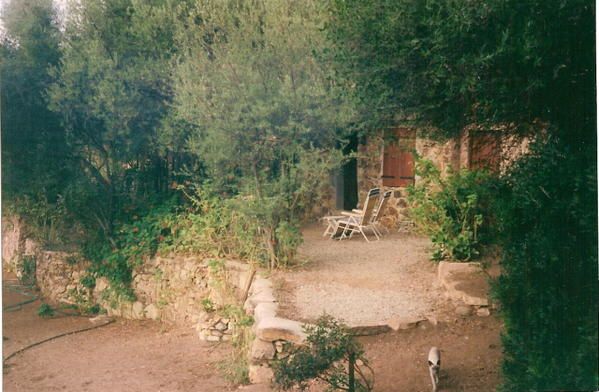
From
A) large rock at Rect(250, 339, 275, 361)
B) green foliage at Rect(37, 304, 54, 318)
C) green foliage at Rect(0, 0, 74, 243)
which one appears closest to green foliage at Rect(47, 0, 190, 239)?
green foliage at Rect(0, 0, 74, 243)

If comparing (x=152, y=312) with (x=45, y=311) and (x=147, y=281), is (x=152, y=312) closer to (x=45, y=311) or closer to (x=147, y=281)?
(x=147, y=281)

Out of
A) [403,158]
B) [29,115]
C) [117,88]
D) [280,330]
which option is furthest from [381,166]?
[29,115]

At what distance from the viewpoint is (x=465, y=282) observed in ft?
18.6

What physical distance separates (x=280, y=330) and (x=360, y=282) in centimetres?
101

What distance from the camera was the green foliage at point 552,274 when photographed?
3459 mm

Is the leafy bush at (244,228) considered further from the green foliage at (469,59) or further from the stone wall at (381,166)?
the green foliage at (469,59)

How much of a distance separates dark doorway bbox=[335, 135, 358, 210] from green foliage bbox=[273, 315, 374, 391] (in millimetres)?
1692

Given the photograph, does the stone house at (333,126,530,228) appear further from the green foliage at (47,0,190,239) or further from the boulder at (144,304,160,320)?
the boulder at (144,304,160,320)

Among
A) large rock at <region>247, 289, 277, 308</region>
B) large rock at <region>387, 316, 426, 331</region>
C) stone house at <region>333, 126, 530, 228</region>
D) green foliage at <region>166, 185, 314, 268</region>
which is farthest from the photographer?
green foliage at <region>166, 185, 314, 268</region>

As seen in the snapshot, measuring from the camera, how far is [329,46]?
5.07 metres

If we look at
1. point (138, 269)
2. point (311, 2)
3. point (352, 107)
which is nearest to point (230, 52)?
point (311, 2)

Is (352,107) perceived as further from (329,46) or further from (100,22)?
(100,22)

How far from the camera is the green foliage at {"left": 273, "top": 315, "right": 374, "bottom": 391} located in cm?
428

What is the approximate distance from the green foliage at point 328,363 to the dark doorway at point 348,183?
5.55 ft
